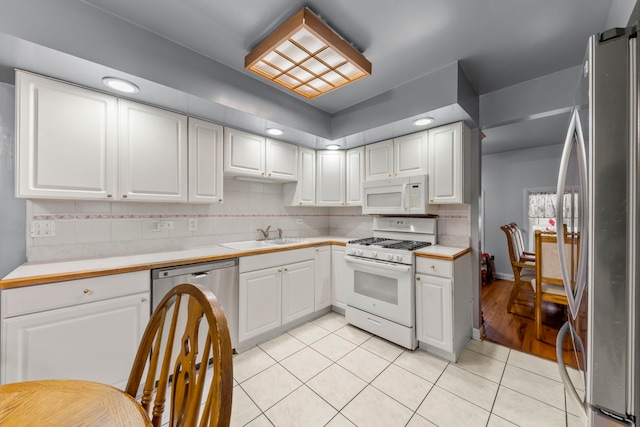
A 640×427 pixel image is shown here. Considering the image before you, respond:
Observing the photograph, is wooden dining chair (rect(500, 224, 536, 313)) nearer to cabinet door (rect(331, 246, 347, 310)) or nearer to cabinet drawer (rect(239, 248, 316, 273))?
cabinet door (rect(331, 246, 347, 310))

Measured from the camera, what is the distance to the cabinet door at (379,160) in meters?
2.82

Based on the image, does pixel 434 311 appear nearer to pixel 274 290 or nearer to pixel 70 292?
pixel 274 290

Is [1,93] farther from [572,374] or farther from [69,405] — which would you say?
[572,374]

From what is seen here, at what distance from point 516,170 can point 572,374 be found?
393 cm

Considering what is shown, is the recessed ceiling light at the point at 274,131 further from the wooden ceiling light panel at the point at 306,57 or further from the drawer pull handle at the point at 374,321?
the drawer pull handle at the point at 374,321

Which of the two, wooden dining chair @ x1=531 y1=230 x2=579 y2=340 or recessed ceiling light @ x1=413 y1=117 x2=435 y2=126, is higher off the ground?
recessed ceiling light @ x1=413 y1=117 x2=435 y2=126

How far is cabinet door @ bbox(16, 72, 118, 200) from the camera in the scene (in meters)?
1.47

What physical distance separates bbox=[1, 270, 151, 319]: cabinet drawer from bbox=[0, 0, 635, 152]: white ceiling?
129 cm

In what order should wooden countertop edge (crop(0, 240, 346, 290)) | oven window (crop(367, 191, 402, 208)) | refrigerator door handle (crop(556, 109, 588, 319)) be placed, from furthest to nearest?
oven window (crop(367, 191, 402, 208)) → wooden countertop edge (crop(0, 240, 346, 290)) → refrigerator door handle (crop(556, 109, 588, 319))

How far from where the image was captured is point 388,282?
7.66 ft

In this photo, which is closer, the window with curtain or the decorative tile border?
the decorative tile border

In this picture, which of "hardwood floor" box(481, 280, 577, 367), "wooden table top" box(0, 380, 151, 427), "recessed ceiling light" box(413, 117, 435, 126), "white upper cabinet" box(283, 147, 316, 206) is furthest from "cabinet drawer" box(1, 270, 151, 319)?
"hardwood floor" box(481, 280, 577, 367)

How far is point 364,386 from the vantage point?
1762mm

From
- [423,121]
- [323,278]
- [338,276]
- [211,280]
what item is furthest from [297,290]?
[423,121]
